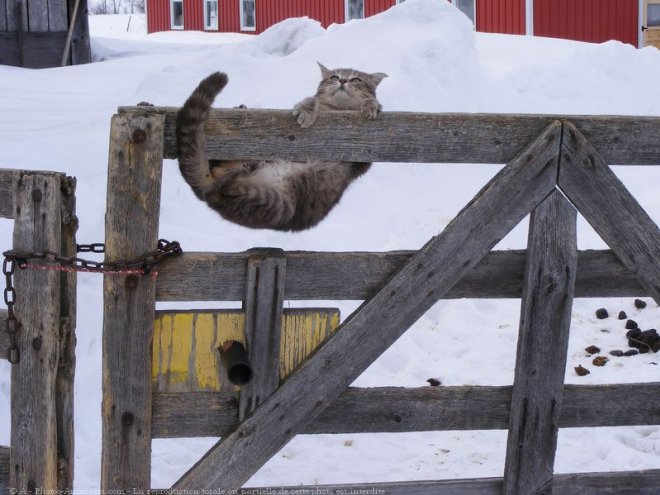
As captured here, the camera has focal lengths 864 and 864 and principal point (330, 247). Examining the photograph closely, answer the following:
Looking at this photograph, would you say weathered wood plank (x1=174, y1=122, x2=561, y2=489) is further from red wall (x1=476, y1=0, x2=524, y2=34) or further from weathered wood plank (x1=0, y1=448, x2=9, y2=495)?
red wall (x1=476, y1=0, x2=524, y2=34)

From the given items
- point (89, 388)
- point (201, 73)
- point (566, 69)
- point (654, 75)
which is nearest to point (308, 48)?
point (201, 73)

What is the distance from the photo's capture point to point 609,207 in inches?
126

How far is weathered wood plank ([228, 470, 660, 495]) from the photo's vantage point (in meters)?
3.16

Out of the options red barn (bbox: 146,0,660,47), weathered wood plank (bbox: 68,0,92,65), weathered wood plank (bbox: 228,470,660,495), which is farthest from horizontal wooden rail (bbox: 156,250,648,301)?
red barn (bbox: 146,0,660,47)

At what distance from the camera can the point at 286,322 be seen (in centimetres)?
311

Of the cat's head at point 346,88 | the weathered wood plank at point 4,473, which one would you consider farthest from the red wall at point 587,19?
the weathered wood plank at point 4,473

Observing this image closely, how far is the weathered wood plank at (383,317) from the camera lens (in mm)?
3076

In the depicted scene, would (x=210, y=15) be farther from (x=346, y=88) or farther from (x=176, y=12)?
(x=346, y=88)

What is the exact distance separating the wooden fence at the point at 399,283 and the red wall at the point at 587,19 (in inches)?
672

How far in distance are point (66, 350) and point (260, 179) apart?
1.13 metres

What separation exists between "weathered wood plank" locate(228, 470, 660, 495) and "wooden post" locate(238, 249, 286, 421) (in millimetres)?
371

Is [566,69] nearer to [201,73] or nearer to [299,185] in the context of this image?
[201,73]

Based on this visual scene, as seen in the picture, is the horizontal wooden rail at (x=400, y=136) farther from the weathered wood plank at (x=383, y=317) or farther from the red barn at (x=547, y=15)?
the red barn at (x=547, y=15)

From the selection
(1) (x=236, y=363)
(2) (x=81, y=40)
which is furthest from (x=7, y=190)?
(2) (x=81, y=40)
